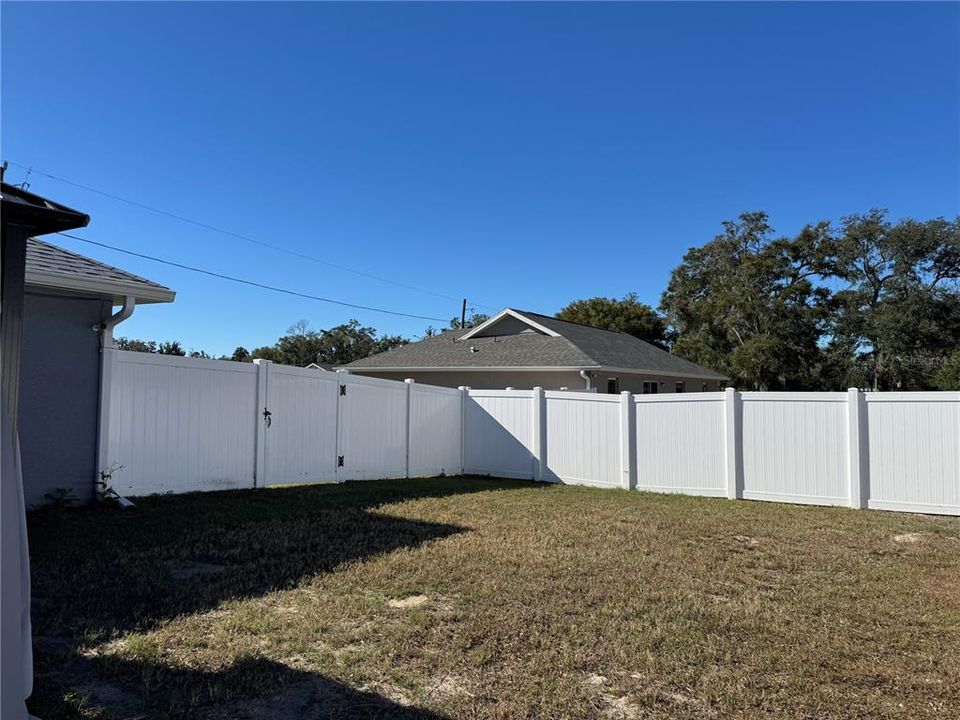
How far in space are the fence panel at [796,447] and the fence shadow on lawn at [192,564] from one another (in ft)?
17.5

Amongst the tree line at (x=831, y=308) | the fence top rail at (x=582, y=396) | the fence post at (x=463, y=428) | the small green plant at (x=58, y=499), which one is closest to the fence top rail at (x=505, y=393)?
the fence post at (x=463, y=428)

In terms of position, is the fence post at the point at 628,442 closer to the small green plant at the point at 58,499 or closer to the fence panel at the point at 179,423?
the fence panel at the point at 179,423

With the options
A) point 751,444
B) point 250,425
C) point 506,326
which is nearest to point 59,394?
point 250,425

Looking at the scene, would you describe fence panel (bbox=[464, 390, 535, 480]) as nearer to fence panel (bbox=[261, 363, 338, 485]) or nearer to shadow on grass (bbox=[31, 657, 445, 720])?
fence panel (bbox=[261, 363, 338, 485])

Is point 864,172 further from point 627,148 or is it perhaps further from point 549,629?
point 549,629

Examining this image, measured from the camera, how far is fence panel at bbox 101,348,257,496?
285 inches

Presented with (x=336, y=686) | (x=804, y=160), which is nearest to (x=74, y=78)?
(x=336, y=686)

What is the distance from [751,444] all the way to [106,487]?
9005 mm

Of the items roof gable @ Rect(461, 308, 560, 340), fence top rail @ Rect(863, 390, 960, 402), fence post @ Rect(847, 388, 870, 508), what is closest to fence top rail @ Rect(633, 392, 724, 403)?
fence post @ Rect(847, 388, 870, 508)

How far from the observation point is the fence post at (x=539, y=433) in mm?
11302

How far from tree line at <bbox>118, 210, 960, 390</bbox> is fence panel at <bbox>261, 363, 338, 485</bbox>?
25.0 metres

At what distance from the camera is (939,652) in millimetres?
3361

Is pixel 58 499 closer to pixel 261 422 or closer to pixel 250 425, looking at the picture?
pixel 250 425

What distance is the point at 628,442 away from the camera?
10250 millimetres
